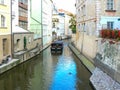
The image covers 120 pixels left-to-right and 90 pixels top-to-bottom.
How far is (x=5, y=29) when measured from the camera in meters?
30.8

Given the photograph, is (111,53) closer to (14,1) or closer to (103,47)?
(103,47)

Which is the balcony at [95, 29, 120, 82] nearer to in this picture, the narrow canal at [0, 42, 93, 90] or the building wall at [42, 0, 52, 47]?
the narrow canal at [0, 42, 93, 90]

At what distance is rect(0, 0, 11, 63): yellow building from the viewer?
29386 millimetres

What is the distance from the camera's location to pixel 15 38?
35.6 m

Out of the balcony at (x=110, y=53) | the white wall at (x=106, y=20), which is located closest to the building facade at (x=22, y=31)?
the white wall at (x=106, y=20)

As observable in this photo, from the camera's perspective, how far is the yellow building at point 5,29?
29.4 m

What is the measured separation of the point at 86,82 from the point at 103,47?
17.2 ft

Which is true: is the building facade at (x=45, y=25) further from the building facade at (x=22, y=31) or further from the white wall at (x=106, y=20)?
the white wall at (x=106, y=20)

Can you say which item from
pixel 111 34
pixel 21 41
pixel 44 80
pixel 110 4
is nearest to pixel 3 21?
pixel 21 41

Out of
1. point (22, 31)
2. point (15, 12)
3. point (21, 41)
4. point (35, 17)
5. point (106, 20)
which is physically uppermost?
point (35, 17)

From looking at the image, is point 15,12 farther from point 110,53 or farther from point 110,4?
point 110,53

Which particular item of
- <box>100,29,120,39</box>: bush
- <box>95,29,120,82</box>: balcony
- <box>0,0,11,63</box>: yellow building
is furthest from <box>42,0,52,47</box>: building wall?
<box>95,29,120,82</box>: balcony

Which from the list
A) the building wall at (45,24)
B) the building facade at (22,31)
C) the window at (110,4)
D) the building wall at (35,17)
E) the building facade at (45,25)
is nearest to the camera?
the window at (110,4)

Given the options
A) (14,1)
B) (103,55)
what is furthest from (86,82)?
(14,1)
